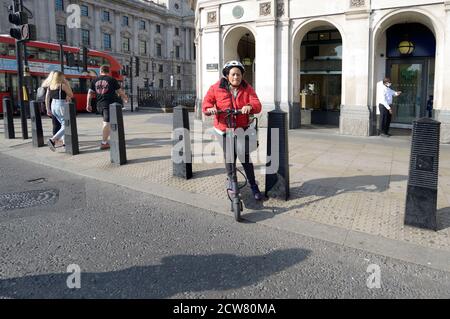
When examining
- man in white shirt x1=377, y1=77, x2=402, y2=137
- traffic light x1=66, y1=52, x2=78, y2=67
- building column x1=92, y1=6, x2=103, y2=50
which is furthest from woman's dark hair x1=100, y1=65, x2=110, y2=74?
building column x1=92, y1=6, x2=103, y2=50

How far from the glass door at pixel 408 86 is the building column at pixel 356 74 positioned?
99.1 inches

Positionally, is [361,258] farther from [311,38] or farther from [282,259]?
[311,38]

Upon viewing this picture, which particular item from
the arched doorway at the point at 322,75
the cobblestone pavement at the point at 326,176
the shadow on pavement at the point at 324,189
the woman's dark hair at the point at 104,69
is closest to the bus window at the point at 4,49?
the cobblestone pavement at the point at 326,176

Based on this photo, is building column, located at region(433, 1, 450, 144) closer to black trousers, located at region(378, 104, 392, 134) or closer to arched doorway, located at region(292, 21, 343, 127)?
black trousers, located at region(378, 104, 392, 134)

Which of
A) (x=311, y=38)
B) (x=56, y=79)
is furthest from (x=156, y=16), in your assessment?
(x=56, y=79)

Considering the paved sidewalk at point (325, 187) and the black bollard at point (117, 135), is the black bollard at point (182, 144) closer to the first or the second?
the paved sidewalk at point (325, 187)

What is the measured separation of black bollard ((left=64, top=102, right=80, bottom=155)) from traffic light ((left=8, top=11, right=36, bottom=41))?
10.2 ft

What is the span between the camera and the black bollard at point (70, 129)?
25.6 feet

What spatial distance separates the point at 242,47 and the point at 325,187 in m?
12.8

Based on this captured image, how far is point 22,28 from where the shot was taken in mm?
9531

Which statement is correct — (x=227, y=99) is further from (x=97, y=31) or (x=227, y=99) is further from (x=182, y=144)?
(x=97, y=31)

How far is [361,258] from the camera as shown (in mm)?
3248

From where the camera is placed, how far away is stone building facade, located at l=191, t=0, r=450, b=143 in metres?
10.3

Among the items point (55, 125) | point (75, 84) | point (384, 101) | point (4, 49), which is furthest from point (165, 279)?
point (75, 84)
